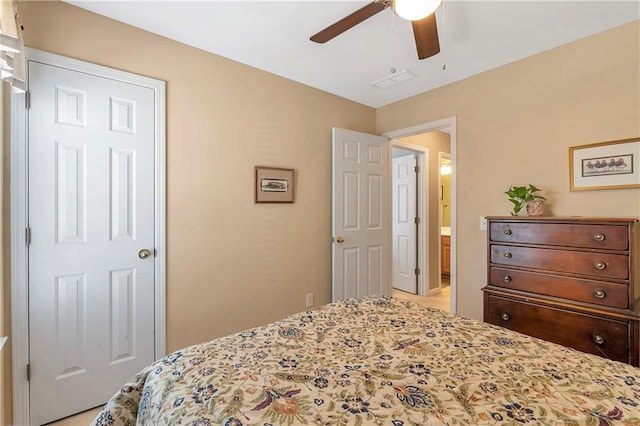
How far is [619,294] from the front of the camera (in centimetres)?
176

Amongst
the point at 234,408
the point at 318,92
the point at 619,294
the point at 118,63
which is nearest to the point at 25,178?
the point at 118,63

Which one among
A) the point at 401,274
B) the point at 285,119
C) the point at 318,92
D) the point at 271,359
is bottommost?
the point at 401,274

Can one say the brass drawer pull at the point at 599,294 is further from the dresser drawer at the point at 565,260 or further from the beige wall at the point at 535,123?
the beige wall at the point at 535,123

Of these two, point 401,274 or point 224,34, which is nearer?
point 224,34

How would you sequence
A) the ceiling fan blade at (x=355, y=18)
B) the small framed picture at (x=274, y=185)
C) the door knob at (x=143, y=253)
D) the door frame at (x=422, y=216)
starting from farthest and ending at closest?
the door frame at (x=422, y=216) < the small framed picture at (x=274, y=185) < the door knob at (x=143, y=253) < the ceiling fan blade at (x=355, y=18)

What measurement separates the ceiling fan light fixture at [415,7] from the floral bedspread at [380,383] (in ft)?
4.70

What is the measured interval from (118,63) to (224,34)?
73 centimetres

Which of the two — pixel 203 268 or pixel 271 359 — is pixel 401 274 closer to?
pixel 203 268

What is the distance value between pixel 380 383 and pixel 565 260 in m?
1.73

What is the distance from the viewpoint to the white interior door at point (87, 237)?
1.79m

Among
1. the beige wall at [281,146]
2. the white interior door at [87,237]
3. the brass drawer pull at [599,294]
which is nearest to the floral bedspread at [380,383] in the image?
the brass drawer pull at [599,294]

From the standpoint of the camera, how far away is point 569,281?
1.94 m

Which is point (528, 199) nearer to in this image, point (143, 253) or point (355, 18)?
point (355, 18)

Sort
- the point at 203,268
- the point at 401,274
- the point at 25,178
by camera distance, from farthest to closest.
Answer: the point at 401,274, the point at 203,268, the point at 25,178
